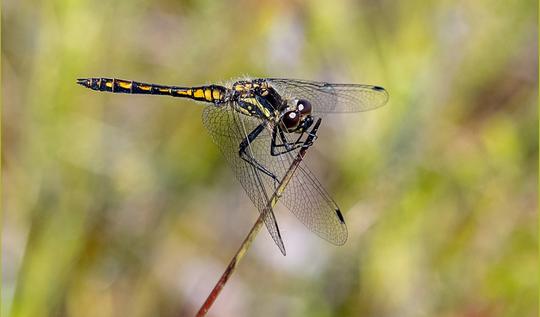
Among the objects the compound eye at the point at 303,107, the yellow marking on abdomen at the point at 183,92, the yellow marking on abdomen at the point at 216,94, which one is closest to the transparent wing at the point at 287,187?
the compound eye at the point at 303,107

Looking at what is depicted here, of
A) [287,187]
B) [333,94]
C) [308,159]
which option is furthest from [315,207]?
[308,159]

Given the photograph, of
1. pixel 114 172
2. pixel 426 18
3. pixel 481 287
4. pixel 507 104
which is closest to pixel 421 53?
pixel 426 18

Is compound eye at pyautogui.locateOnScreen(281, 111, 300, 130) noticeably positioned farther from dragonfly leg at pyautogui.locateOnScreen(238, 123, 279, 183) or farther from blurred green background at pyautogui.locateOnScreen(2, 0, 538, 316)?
blurred green background at pyautogui.locateOnScreen(2, 0, 538, 316)

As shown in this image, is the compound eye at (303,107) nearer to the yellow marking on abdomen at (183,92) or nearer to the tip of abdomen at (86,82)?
the yellow marking on abdomen at (183,92)

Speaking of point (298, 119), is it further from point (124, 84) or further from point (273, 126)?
point (124, 84)

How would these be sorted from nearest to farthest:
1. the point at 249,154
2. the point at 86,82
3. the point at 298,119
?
1. the point at 298,119
2. the point at 249,154
3. the point at 86,82

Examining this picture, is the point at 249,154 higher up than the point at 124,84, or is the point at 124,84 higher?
the point at 124,84

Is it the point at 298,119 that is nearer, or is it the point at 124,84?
the point at 298,119

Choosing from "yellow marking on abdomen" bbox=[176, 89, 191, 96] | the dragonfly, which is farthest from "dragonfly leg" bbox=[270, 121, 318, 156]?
"yellow marking on abdomen" bbox=[176, 89, 191, 96]
